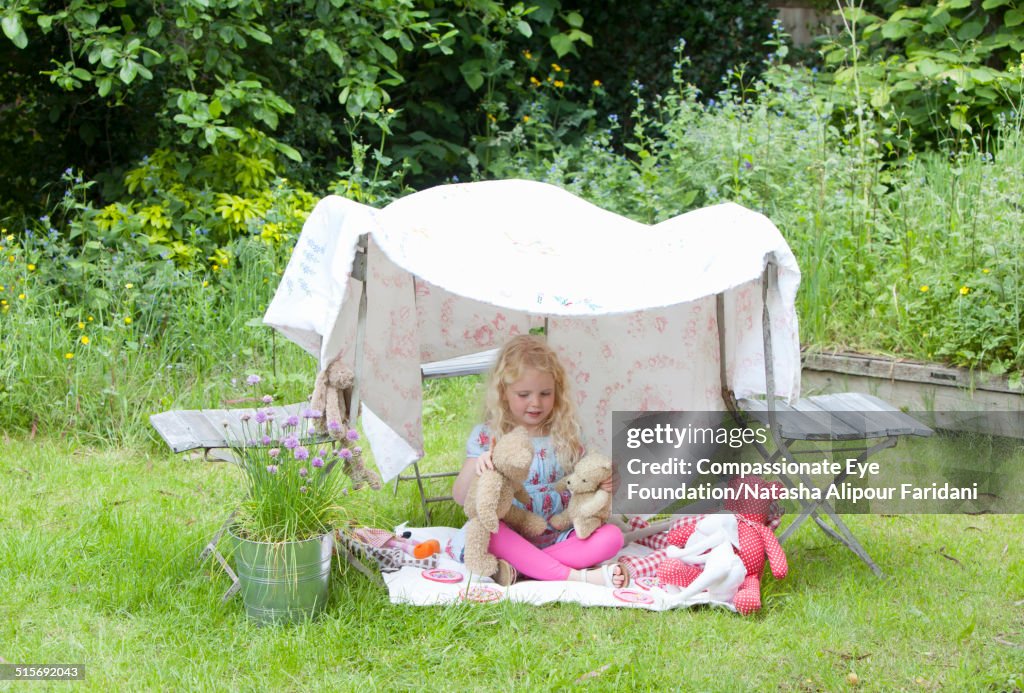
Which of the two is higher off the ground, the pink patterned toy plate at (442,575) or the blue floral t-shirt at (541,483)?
the blue floral t-shirt at (541,483)

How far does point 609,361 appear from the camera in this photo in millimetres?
4230

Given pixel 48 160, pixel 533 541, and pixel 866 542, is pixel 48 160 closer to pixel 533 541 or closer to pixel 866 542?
pixel 533 541

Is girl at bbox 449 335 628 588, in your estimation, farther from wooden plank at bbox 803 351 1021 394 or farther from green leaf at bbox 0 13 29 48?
green leaf at bbox 0 13 29 48

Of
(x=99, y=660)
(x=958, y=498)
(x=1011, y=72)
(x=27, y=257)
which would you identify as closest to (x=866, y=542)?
(x=958, y=498)

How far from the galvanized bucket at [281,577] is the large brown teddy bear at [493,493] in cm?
55

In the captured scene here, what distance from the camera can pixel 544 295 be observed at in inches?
128

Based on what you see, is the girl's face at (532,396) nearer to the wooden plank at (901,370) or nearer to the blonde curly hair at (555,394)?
the blonde curly hair at (555,394)

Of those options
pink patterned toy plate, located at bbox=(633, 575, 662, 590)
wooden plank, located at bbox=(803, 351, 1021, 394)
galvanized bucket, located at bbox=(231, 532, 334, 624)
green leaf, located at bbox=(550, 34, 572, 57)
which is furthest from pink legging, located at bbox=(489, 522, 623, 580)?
green leaf, located at bbox=(550, 34, 572, 57)

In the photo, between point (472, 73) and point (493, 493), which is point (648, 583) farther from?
point (472, 73)

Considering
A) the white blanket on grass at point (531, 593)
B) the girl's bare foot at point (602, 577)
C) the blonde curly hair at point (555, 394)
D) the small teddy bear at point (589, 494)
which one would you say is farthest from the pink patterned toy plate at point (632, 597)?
the blonde curly hair at point (555, 394)

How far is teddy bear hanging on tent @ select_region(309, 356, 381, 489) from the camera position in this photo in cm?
324

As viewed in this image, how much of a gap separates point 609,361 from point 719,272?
1.02 m

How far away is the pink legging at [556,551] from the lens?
3.56m

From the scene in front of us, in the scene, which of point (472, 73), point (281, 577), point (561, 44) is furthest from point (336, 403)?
point (561, 44)
